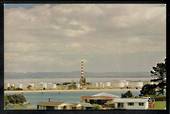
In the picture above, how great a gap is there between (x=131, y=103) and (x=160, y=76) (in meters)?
0.54

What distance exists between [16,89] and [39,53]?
23.0 inches

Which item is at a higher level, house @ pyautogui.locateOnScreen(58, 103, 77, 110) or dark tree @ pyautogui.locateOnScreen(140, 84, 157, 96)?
dark tree @ pyautogui.locateOnScreen(140, 84, 157, 96)

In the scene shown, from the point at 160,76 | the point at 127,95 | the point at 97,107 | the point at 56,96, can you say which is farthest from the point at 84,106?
the point at 160,76

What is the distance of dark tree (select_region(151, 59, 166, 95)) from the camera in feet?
20.5

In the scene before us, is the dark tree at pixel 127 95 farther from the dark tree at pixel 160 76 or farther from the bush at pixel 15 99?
the bush at pixel 15 99

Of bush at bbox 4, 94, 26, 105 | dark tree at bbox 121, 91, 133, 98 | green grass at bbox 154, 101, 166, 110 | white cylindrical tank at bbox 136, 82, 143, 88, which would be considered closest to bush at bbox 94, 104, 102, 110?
dark tree at bbox 121, 91, 133, 98

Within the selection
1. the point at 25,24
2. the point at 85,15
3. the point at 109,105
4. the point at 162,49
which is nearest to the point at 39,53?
the point at 25,24

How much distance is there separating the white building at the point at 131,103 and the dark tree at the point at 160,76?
25cm

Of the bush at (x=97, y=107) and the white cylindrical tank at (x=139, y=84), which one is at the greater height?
the white cylindrical tank at (x=139, y=84)

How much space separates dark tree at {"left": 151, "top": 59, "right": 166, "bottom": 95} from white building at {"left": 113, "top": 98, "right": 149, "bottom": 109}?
0.25 m

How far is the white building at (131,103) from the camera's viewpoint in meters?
6.25

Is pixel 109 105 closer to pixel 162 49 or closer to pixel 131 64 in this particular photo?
pixel 131 64

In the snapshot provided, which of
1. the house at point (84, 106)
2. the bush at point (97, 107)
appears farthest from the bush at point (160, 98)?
the house at point (84, 106)

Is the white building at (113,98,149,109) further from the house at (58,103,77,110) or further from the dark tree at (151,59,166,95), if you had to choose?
the house at (58,103,77,110)
